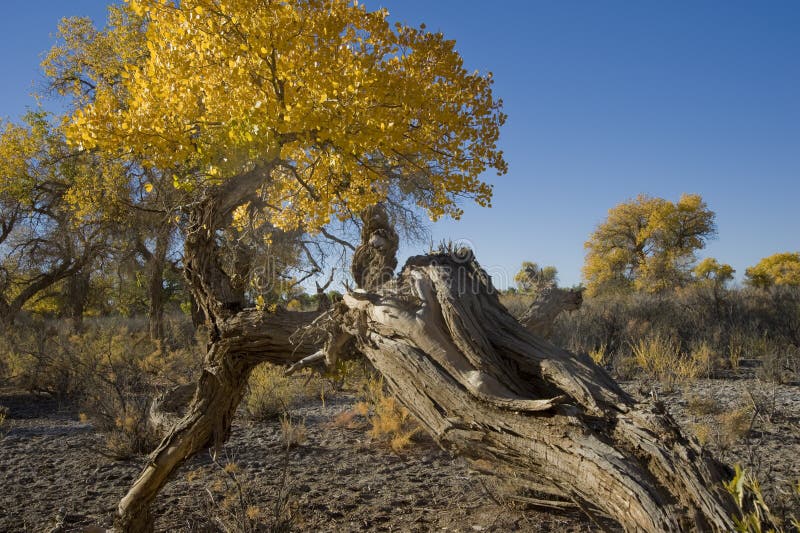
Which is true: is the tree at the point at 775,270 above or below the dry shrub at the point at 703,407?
above

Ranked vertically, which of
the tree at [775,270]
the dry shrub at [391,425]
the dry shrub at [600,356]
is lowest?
the dry shrub at [391,425]

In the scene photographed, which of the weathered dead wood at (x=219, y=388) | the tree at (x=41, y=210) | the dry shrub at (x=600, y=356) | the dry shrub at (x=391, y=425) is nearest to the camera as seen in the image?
the weathered dead wood at (x=219, y=388)

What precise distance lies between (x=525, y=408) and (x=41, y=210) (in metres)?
15.9

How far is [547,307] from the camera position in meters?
4.14

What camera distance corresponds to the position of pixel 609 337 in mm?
12195

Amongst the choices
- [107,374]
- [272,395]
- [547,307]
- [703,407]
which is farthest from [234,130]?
[107,374]

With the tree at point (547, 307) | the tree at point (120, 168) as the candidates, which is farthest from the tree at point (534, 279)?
the tree at point (120, 168)

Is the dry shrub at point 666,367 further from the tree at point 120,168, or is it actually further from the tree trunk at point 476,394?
the tree at point 120,168

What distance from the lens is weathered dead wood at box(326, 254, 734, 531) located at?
199 centimetres

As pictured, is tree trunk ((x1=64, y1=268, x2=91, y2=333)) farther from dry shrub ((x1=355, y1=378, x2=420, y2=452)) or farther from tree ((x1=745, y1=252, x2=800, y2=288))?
tree ((x1=745, y1=252, x2=800, y2=288))

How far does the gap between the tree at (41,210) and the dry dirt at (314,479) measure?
7.59 metres

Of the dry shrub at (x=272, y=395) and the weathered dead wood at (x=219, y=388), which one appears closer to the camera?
the weathered dead wood at (x=219, y=388)

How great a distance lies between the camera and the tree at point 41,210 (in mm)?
12844

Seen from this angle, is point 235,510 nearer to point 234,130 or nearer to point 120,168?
point 234,130
